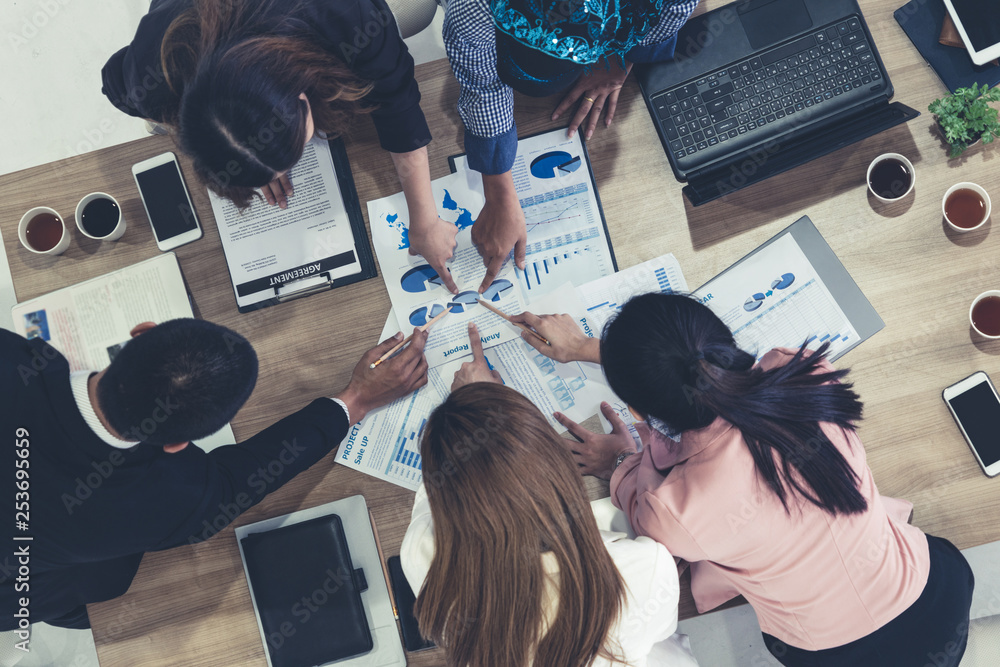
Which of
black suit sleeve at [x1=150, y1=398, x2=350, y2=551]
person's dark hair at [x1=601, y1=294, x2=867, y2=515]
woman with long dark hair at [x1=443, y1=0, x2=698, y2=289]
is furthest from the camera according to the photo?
black suit sleeve at [x1=150, y1=398, x2=350, y2=551]

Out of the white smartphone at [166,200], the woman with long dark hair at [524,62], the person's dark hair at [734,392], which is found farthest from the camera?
the white smartphone at [166,200]

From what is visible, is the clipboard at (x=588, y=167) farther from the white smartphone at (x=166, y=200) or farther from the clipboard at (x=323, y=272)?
the white smartphone at (x=166, y=200)

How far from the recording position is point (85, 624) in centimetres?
150

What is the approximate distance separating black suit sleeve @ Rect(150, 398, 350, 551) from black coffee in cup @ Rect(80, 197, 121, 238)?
0.51m

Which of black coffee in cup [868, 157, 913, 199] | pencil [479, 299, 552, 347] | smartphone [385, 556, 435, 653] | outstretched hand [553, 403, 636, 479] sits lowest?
smartphone [385, 556, 435, 653]

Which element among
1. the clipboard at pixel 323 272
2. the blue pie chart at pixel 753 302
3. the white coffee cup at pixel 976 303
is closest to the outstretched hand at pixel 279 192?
the clipboard at pixel 323 272

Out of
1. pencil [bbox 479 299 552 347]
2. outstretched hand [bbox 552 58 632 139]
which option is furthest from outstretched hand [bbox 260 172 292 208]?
outstretched hand [bbox 552 58 632 139]

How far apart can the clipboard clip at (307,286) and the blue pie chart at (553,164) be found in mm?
489

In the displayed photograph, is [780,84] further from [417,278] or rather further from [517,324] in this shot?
[417,278]

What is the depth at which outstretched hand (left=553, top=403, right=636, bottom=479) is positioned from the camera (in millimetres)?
1257

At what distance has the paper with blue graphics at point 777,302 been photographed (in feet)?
4.09

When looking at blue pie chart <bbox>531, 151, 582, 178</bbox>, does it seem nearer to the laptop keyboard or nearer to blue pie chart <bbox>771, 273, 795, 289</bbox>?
the laptop keyboard

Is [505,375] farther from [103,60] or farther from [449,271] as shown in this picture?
[103,60]

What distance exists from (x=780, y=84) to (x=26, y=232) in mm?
1579
